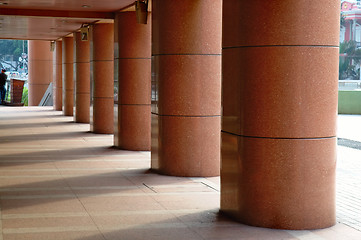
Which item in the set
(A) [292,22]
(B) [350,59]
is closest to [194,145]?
(A) [292,22]

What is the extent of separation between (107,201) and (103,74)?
31.1 feet

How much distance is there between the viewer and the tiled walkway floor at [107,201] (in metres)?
6.46

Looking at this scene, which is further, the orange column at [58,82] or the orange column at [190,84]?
the orange column at [58,82]

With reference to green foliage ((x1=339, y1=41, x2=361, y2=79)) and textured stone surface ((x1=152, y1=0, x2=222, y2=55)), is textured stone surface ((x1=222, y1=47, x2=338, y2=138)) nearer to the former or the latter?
textured stone surface ((x1=152, y1=0, x2=222, y2=55))

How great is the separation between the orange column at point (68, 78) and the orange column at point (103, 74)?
7.17 m

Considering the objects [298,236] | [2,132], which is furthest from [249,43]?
[2,132]

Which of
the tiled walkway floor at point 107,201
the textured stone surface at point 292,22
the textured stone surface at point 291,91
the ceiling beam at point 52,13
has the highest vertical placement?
the ceiling beam at point 52,13

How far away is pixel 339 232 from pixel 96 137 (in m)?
10.7

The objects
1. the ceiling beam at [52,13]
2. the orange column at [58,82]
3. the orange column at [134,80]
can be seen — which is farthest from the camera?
the orange column at [58,82]

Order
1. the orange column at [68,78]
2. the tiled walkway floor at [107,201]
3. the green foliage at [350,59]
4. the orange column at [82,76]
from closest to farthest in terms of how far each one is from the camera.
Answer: the tiled walkway floor at [107,201] < the orange column at [82,76] < the orange column at [68,78] < the green foliage at [350,59]

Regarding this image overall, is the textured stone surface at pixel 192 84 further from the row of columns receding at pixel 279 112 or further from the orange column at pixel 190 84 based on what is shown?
the row of columns receding at pixel 279 112

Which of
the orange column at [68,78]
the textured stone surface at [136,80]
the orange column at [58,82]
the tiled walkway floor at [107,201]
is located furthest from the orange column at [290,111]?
the orange column at [58,82]

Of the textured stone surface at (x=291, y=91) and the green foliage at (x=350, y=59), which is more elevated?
the green foliage at (x=350, y=59)

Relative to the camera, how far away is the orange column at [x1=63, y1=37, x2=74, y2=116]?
79.5 feet
